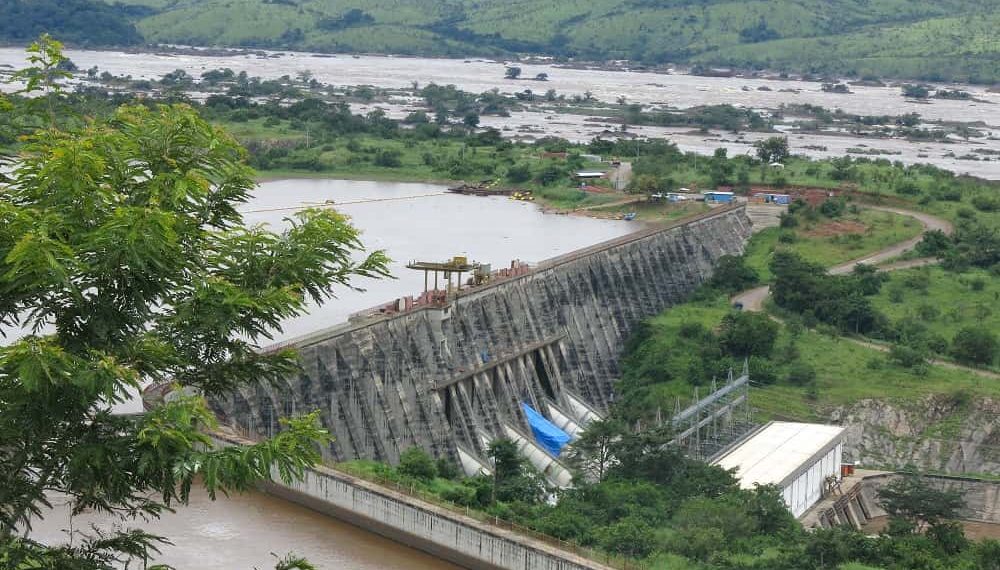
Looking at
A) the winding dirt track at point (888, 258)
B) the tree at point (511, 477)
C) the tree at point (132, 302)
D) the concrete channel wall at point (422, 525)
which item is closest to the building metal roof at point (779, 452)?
the tree at point (511, 477)

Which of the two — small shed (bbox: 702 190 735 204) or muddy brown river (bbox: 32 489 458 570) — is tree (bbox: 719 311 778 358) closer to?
muddy brown river (bbox: 32 489 458 570)

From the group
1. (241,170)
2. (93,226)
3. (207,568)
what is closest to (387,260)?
(241,170)

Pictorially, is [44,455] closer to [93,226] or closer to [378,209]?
[93,226]

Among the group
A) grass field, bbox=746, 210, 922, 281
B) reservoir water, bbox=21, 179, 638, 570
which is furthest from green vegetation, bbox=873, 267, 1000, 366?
reservoir water, bbox=21, 179, 638, 570

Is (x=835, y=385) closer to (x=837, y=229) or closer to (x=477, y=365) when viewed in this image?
(x=477, y=365)

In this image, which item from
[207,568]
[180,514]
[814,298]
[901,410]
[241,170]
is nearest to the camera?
[241,170]

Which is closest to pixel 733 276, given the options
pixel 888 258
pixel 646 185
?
pixel 888 258
